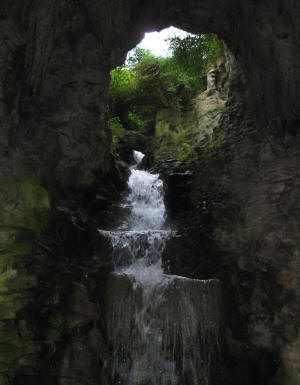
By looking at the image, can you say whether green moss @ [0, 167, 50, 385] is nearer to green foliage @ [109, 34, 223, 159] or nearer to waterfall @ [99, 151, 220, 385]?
waterfall @ [99, 151, 220, 385]

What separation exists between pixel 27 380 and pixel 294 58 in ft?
24.9

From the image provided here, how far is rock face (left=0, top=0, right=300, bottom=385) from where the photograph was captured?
4.07 metres

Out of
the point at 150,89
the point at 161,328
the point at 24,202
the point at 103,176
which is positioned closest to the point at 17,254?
the point at 24,202

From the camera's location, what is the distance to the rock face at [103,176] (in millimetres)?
4074

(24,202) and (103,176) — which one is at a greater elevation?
(103,176)

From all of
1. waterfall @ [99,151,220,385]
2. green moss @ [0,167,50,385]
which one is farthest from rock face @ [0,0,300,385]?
waterfall @ [99,151,220,385]

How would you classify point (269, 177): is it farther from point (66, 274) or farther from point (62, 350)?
point (62, 350)

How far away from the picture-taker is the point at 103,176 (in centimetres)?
846

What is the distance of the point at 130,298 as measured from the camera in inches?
191

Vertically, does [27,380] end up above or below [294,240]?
below

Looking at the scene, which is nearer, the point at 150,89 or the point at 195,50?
the point at 195,50

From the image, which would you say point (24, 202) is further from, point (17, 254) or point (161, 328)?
point (161, 328)

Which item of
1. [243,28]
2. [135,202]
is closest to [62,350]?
[135,202]

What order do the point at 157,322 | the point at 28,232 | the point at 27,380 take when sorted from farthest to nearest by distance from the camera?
the point at 157,322
the point at 28,232
the point at 27,380
